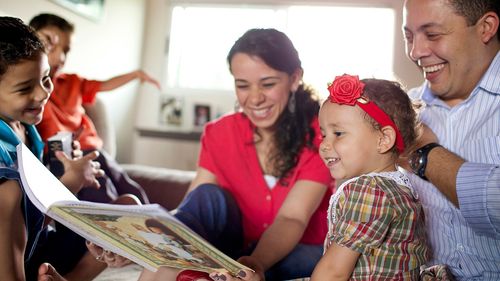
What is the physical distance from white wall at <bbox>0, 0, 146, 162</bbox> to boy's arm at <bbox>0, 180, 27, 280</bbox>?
1964 millimetres

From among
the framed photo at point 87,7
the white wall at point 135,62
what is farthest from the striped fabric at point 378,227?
the white wall at point 135,62

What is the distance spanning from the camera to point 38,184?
89 centimetres

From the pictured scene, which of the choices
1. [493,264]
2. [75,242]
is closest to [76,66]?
[75,242]

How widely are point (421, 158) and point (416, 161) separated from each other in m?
0.02

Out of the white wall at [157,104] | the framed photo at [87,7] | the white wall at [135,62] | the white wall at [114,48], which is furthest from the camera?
the white wall at [157,104]

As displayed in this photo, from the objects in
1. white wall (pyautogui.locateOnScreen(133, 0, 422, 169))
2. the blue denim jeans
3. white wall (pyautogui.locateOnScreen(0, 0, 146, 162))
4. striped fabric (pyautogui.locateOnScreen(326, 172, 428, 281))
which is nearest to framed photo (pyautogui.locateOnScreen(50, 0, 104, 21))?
white wall (pyautogui.locateOnScreen(0, 0, 146, 162))

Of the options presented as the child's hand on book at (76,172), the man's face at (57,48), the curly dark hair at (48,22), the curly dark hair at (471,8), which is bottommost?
the child's hand on book at (76,172)

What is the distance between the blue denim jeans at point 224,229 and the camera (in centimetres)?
139

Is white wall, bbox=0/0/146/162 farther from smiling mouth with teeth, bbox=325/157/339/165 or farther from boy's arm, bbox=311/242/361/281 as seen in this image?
boy's arm, bbox=311/242/361/281

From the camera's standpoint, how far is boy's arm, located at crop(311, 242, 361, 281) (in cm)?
97

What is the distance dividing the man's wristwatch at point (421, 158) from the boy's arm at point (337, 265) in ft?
1.34

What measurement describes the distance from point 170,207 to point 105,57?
6.19ft

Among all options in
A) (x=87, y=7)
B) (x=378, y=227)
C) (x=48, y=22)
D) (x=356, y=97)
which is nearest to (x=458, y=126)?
(x=356, y=97)

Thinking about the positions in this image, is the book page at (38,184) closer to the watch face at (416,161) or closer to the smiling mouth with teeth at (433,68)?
the watch face at (416,161)
